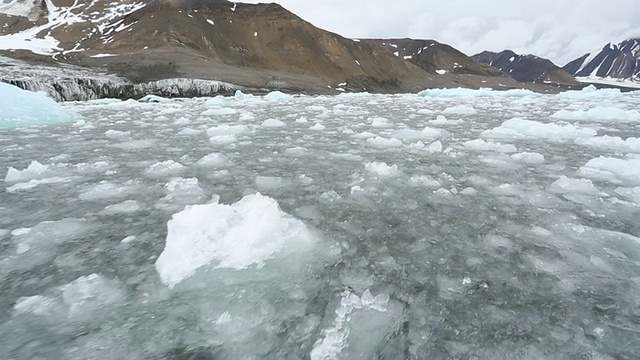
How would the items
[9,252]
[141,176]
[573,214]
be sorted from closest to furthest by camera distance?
[9,252] < [573,214] < [141,176]

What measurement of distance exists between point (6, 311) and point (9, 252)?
670mm

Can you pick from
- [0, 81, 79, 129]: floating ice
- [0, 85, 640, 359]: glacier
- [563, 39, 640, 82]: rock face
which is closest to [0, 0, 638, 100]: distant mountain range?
[0, 81, 79, 129]: floating ice

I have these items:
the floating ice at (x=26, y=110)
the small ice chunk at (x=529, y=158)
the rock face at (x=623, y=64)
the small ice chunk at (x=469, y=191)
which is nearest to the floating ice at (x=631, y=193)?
the small ice chunk at (x=529, y=158)

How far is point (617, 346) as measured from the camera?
1322 mm

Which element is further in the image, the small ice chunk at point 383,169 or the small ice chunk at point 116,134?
the small ice chunk at point 116,134

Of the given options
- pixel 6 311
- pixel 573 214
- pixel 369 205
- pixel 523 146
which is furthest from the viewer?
pixel 523 146

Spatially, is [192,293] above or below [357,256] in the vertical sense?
below

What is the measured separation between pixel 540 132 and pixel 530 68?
7598 inches

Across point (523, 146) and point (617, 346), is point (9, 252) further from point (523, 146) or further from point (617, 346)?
point (523, 146)

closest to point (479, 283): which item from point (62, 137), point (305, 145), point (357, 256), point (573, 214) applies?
point (357, 256)

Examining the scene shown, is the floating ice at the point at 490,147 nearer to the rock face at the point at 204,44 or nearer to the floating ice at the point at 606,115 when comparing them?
the floating ice at the point at 606,115

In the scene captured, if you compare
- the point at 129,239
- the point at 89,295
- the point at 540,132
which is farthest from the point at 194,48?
the point at 89,295

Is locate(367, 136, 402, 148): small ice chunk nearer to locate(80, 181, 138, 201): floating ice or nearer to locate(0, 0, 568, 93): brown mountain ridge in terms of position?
locate(80, 181, 138, 201): floating ice

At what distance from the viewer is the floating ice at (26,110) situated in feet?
24.2
